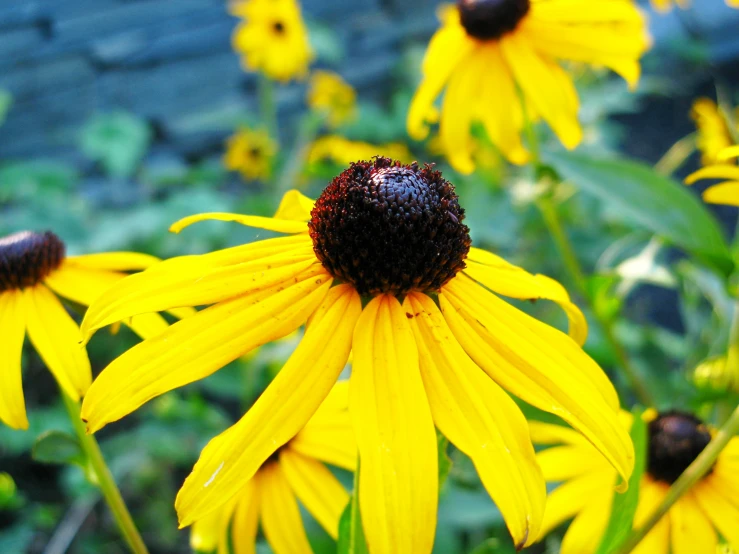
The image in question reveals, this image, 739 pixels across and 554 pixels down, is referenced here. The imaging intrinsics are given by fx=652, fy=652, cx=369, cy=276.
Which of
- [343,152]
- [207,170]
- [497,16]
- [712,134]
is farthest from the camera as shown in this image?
[207,170]

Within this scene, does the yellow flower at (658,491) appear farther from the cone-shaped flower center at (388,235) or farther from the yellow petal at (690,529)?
the cone-shaped flower center at (388,235)

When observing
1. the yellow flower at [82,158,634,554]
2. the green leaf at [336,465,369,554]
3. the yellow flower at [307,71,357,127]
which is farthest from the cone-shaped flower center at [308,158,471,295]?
the yellow flower at [307,71,357,127]

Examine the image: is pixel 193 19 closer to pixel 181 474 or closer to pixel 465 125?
pixel 181 474

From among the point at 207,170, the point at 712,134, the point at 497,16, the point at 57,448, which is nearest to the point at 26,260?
the point at 57,448

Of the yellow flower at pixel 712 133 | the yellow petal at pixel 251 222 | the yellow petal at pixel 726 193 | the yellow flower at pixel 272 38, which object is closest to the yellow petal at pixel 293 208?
the yellow petal at pixel 251 222

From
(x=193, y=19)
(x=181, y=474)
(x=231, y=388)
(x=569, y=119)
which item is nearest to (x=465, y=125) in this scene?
(x=569, y=119)

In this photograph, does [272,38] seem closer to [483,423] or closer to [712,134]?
[712,134]

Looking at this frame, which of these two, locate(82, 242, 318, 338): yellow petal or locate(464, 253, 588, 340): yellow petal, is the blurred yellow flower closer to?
locate(464, 253, 588, 340): yellow petal

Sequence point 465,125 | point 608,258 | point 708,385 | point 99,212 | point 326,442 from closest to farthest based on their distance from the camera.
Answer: point 326,442, point 708,385, point 465,125, point 608,258, point 99,212
